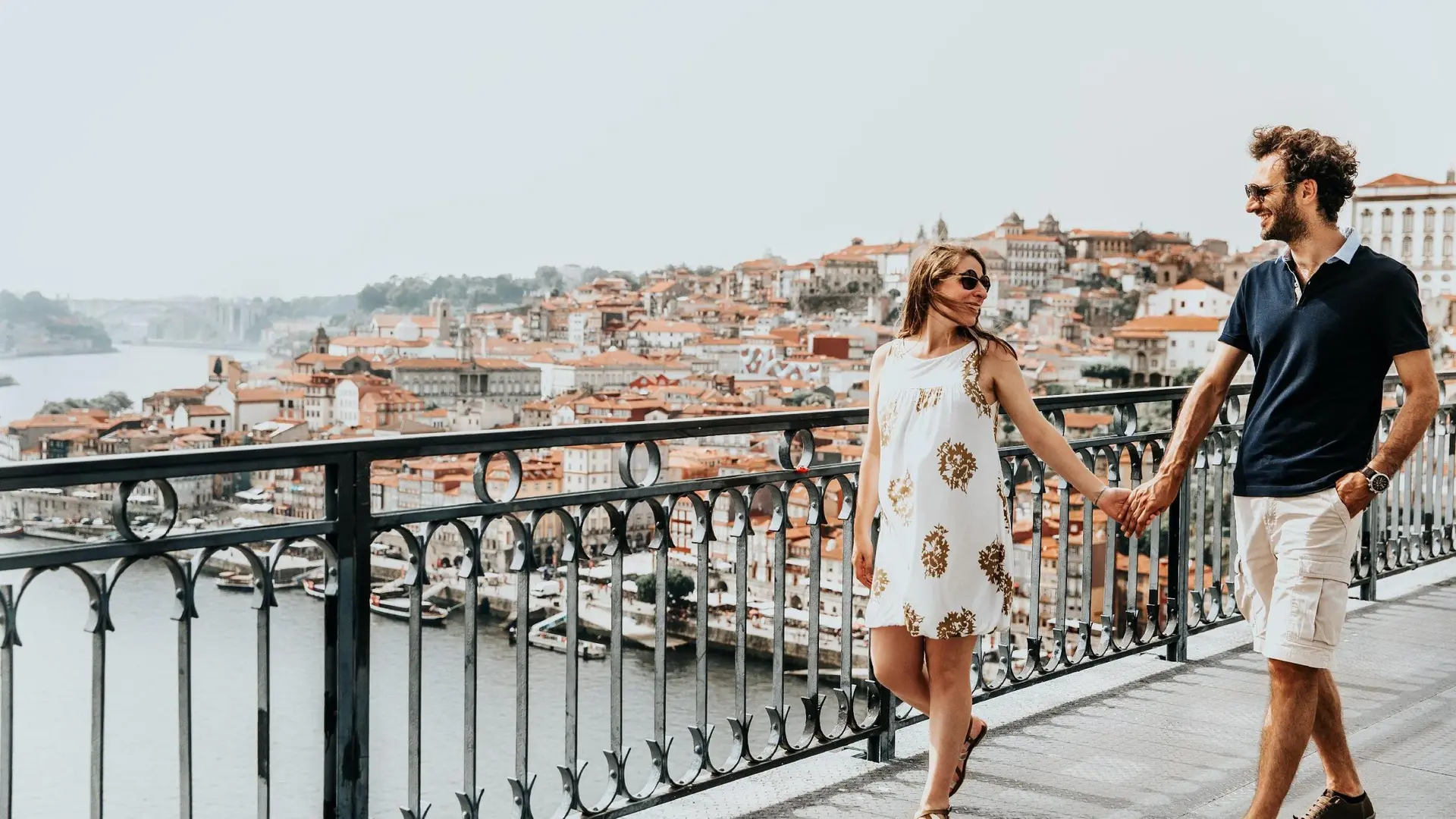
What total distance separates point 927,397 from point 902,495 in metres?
0.18

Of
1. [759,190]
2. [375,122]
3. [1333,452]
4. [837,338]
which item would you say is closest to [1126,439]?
[1333,452]

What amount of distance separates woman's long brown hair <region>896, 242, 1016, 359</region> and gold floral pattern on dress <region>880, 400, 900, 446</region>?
0.45ft

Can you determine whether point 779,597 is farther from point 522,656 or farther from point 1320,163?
point 1320,163

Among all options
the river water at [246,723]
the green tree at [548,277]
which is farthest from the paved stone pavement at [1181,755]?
the green tree at [548,277]

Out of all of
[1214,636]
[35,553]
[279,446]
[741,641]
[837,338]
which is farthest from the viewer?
[837,338]

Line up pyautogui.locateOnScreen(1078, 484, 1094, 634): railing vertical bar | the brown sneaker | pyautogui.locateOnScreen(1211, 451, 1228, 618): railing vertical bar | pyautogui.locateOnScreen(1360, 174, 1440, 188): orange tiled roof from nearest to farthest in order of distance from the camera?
the brown sneaker
pyautogui.locateOnScreen(1078, 484, 1094, 634): railing vertical bar
pyautogui.locateOnScreen(1211, 451, 1228, 618): railing vertical bar
pyautogui.locateOnScreen(1360, 174, 1440, 188): orange tiled roof

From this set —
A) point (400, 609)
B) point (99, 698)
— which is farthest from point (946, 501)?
point (99, 698)

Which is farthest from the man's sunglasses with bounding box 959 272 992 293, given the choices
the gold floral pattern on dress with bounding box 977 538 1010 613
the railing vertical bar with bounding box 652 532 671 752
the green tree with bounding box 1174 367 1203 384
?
the green tree with bounding box 1174 367 1203 384

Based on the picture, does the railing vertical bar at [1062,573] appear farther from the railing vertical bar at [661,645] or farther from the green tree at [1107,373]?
the green tree at [1107,373]

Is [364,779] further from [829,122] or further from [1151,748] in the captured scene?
[829,122]

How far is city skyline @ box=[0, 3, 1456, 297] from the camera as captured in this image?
7350cm

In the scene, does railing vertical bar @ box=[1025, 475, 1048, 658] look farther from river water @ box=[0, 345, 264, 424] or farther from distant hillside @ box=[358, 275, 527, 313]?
distant hillside @ box=[358, 275, 527, 313]

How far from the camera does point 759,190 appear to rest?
87.8 metres

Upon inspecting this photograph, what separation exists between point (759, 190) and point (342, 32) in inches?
1060
